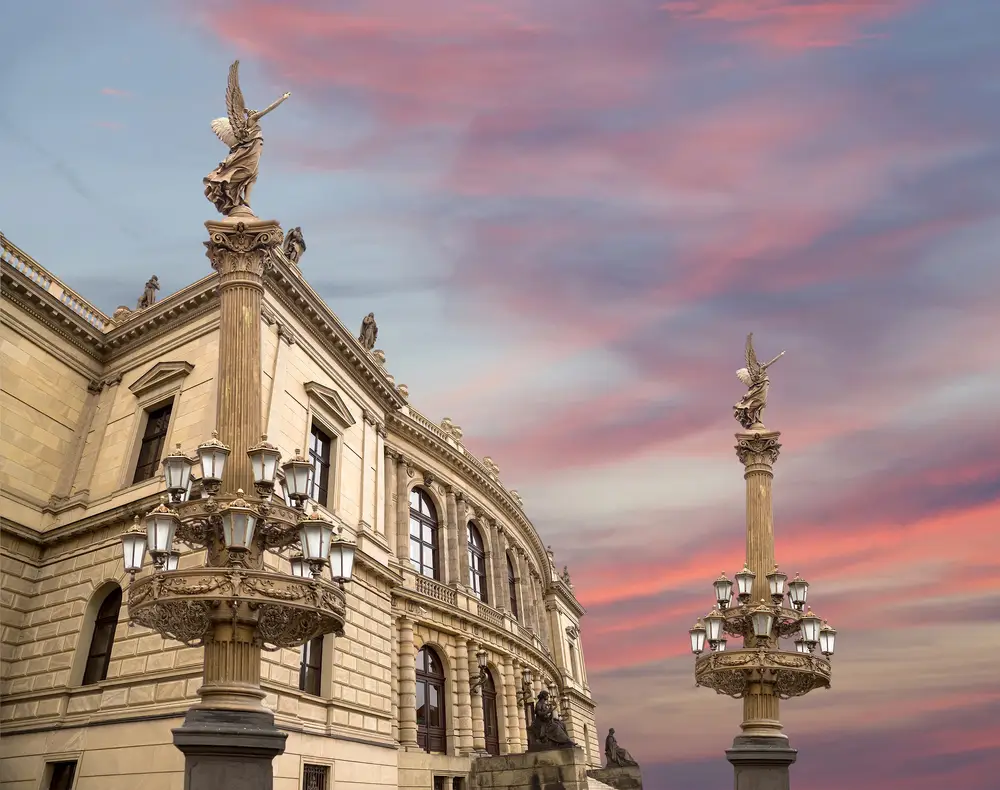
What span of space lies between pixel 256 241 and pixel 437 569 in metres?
27.0

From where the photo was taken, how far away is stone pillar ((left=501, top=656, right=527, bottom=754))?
40.1 meters

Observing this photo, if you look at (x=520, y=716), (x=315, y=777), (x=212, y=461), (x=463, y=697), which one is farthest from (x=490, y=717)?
(x=212, y=461)

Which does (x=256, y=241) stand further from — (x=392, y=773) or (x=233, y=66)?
(x=392, y=773)

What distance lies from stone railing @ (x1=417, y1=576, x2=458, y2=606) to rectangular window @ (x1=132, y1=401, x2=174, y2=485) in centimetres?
1180

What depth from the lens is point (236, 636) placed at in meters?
10.6

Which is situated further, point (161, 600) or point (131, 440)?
point (131, 440)

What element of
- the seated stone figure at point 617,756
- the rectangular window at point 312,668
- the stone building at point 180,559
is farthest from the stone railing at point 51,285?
the seated stone figure at point 617,756

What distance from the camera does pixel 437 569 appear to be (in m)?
38.4

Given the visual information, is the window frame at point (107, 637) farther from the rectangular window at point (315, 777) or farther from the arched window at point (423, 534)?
the arched window at point (423, 534)

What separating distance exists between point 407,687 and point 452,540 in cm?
841

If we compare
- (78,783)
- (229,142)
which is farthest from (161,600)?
(78,783)

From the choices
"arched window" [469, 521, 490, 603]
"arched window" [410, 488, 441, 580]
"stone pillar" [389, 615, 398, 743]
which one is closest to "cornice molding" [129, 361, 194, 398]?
"stone pillar" [389, 615, 398, 743]

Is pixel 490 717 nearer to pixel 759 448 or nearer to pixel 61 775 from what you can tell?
pixel 61 775

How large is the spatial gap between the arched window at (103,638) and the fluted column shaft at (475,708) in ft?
51.4
